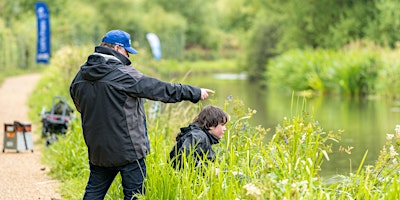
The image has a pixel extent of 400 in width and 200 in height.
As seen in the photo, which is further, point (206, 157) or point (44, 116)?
point (44, 116)

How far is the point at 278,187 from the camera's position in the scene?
4918 millimetres

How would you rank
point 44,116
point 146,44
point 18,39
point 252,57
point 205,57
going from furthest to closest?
point 205,57, point 146,44, point 252,57, point 18,39, point 44,116

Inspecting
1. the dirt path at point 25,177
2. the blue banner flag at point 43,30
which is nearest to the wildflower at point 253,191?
the dirt path at point 25,177

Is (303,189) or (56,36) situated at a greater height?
(56,36)

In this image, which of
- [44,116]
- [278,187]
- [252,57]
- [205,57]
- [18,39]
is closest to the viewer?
[278,187]

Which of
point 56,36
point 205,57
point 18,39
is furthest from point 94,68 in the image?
point 205,57

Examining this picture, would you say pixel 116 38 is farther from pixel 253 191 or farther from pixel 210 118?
pixel 253 191

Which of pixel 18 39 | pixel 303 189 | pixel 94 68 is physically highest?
pixel 18 39

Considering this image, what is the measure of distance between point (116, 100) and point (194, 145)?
86cm

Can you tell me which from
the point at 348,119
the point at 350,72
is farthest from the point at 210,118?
the point at 350,72

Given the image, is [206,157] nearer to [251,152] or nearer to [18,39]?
[251,152]

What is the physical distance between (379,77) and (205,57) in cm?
5012

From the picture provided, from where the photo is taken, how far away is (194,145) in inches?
244

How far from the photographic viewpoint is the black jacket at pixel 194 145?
6.17 meters
